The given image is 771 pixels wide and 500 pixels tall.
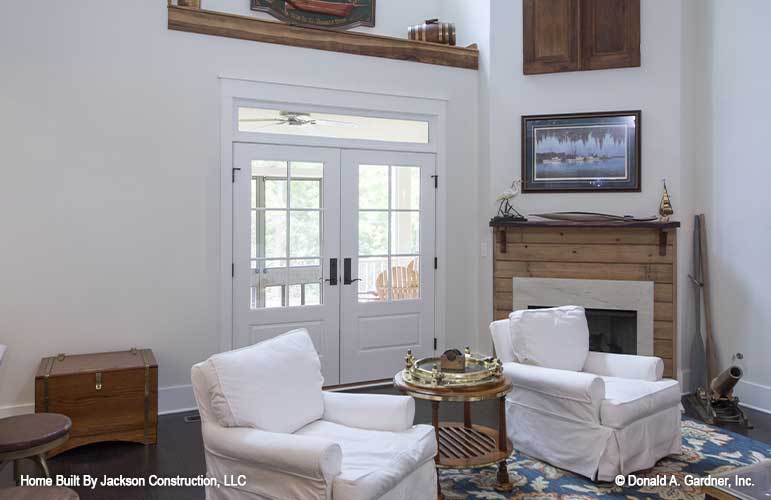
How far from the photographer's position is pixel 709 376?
4.88 meters

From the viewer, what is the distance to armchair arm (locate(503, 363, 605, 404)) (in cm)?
330

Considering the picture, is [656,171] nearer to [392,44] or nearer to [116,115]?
[392,44]

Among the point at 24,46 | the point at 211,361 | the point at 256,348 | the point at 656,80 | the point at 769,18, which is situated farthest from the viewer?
the point at 656,80

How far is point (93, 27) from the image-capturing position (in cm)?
427

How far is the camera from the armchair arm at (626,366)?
12.2ft

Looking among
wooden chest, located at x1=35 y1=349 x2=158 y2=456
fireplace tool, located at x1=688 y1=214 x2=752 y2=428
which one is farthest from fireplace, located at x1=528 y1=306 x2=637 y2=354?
wooden chest, located at x1=35 y1=349 x2=158 y2=456

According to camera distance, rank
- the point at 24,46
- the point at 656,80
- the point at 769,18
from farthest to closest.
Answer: the point at 656,80, the point at 769,18, the point at 24,46

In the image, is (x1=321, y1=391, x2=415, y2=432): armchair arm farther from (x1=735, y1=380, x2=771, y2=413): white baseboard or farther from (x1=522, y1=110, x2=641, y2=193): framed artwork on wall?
(x1=735, y1=380, x2=771, y2=413): white baseboard

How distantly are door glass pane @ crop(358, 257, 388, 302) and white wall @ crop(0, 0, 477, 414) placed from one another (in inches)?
46.5

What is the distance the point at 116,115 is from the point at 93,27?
0.59 m

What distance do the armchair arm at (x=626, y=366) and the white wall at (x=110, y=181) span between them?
264 cm

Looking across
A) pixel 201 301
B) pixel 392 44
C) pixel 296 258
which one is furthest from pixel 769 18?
pixel 201 301

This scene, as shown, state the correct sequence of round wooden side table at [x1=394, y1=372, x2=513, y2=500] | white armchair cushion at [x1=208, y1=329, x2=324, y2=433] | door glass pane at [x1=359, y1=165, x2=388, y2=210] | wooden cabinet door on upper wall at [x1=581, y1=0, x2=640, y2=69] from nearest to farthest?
white armchair cushion at [x1=208, y1=329, x2=324, y2=433], round wooden side table at [x1=394, y1=372, x2=513, y2=500], wooden cabinet door on upper wall at [x1=581, y1=0, x2=640, y2=69], door glass pane at [x1=359, y1=165, x2=388, y2=210]

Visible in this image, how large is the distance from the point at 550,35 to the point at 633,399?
3.08 metres
